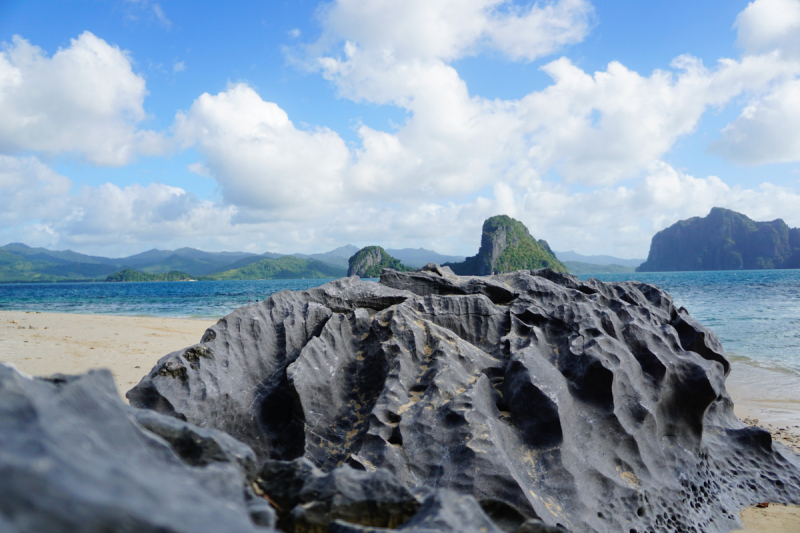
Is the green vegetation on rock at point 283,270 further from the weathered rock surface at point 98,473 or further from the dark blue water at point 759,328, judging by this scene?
the weathered rock surface at point 98,473

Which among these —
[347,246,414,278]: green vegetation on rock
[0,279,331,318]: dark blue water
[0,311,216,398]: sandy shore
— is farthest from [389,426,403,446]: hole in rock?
[347,246,414,278]: green vegetation on rock

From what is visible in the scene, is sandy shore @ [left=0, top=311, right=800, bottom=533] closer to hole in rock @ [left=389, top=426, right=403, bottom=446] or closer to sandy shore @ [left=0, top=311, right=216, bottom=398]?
sandy shore @ [left=0, top=311, right=216, bottom=398]

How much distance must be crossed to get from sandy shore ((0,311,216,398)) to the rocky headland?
376cm

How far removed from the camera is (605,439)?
4293mm

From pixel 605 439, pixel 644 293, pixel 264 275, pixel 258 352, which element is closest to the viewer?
pixel 605 439

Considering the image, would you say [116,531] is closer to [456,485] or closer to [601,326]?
[456,485]

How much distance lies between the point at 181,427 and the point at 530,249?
11160cm

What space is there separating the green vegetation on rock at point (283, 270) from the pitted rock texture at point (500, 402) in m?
153

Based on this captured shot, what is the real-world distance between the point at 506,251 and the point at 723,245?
338 ft

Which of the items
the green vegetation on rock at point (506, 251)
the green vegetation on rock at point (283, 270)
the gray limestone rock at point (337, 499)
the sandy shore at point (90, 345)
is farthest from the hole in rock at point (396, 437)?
the green vegetation on rock at point (283, 270)

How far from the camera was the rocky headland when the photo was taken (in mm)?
1638

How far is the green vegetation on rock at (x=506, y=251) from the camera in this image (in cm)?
9450

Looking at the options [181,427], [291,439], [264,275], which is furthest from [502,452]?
[264,275]

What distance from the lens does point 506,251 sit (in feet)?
343
